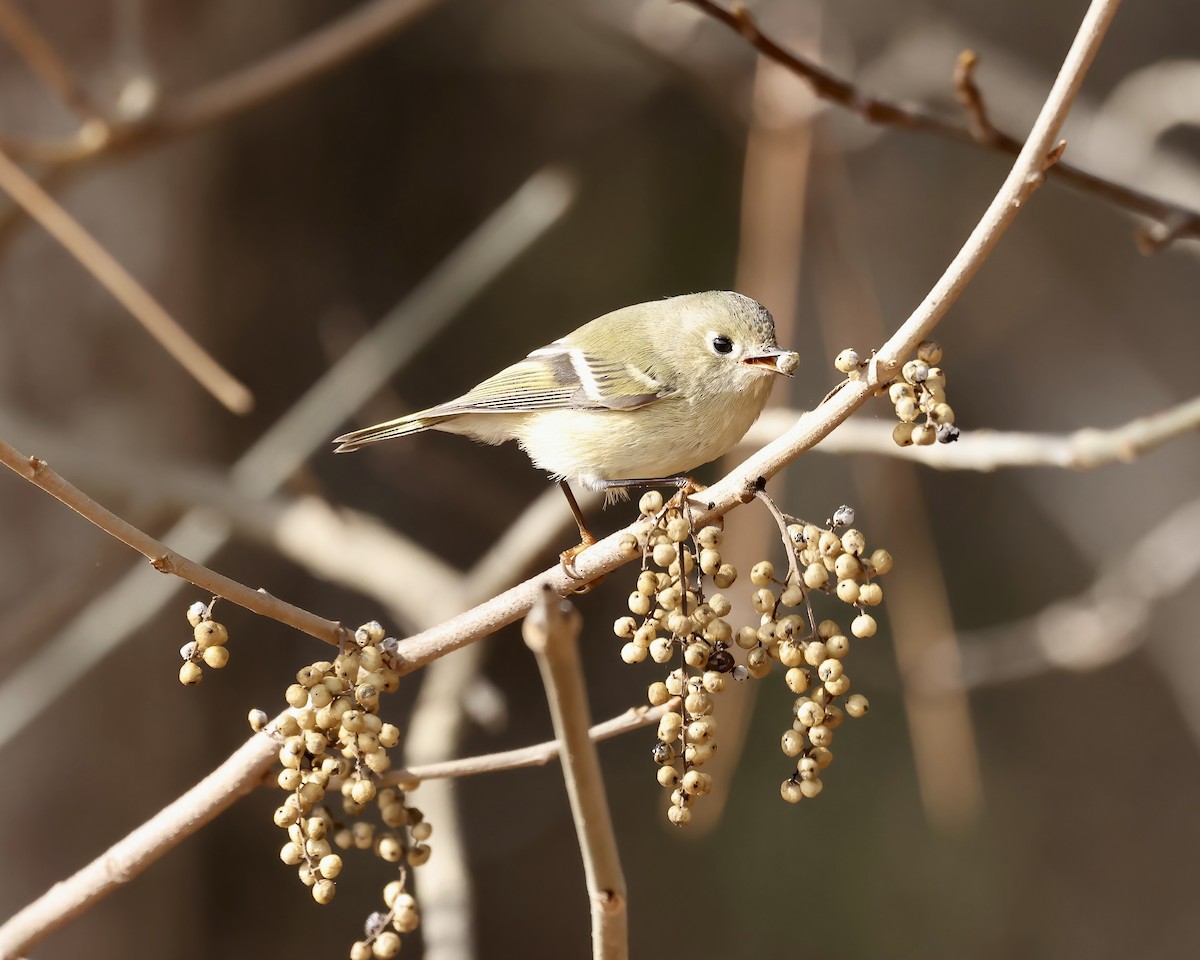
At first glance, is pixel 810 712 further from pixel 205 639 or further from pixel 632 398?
pixel 632 398

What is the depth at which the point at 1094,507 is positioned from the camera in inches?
138

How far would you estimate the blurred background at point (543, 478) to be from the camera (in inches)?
80.4

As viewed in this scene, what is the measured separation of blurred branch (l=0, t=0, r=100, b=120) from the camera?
1.44 m

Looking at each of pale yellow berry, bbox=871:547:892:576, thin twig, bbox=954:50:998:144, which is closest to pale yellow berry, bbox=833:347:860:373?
pale yellow berry, bbox=871:547:892:576

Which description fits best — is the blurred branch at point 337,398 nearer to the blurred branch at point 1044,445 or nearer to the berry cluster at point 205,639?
the blurred branch at point 1044,445

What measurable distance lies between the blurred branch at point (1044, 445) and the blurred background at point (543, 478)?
223 millimetres

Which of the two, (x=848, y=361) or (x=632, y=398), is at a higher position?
(x=632, y=398)

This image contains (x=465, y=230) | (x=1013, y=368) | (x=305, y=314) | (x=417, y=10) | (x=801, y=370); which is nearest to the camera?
(x=417, y=10)

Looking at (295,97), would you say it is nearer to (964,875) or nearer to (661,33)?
(661,33)

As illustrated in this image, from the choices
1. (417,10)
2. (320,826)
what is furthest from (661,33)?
(320,826)

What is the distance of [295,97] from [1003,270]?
205 centimetres

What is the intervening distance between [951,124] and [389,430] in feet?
2.60

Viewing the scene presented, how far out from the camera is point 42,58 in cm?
153

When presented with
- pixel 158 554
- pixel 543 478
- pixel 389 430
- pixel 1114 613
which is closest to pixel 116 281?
pixel 389 430
